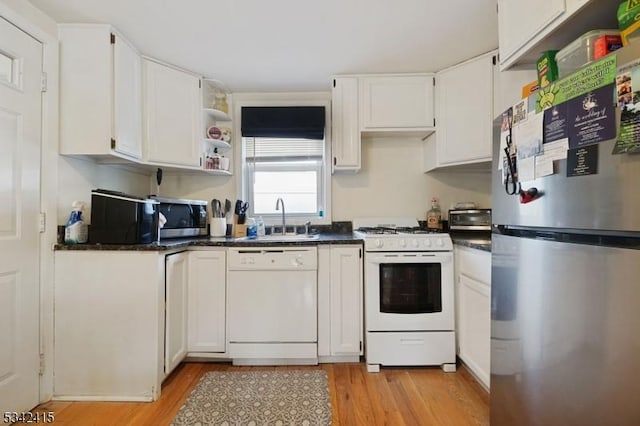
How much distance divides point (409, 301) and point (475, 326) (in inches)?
17.0

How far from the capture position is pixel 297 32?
1875 millimetres

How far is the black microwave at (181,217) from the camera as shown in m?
2.19

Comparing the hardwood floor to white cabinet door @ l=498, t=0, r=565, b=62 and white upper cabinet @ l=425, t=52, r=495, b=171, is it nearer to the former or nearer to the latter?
white upper cabinet @ l=425, t=52, r=495, b=171

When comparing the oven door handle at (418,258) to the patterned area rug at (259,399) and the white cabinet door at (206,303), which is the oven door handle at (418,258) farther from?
the white cabinet door at (206,303)

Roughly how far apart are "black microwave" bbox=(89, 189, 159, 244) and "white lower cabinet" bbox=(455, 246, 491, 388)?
210 centimetres

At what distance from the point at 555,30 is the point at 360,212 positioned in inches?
77.1

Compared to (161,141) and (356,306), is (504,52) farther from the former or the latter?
(161,141)

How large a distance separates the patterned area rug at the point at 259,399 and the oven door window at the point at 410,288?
0.71m

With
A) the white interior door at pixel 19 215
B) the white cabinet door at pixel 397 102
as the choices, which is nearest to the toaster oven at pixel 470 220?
the white cabinet door at pixel 397 102

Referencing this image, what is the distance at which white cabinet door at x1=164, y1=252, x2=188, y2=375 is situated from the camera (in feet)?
6.17

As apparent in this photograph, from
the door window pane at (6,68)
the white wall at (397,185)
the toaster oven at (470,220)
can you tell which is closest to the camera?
the door window pane at (6,68)

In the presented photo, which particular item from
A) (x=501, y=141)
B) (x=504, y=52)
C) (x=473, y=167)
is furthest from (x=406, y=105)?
(x=501, y=141)

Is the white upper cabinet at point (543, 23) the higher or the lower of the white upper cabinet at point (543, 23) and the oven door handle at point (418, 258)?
the higher

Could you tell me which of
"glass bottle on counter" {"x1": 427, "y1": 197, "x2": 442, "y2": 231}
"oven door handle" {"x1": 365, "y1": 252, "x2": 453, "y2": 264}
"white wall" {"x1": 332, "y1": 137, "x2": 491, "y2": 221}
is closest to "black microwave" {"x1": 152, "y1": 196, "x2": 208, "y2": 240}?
"white wall" {"x1": 332, "y1": 137, "x2": 491, "y2": 221}
